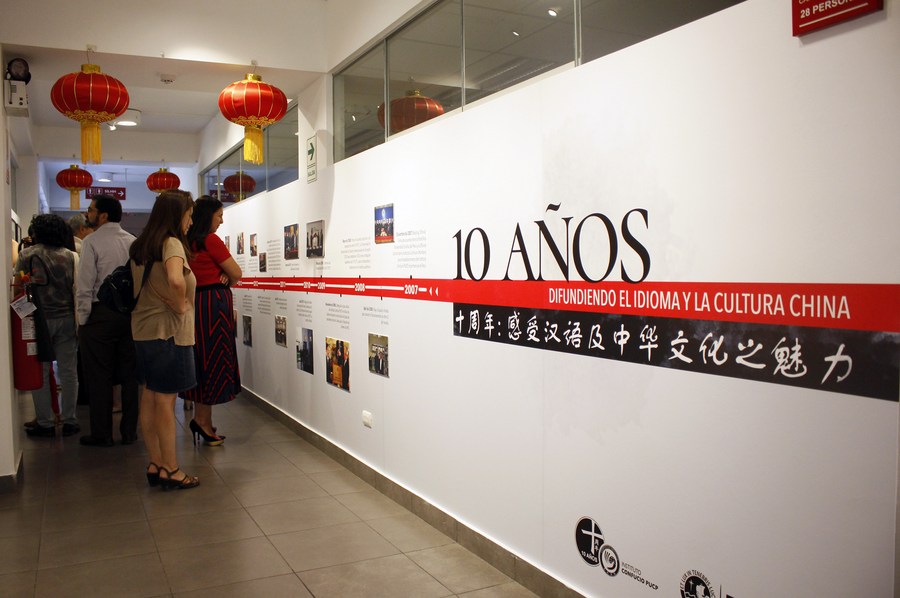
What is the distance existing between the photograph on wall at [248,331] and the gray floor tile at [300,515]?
3.40 meters

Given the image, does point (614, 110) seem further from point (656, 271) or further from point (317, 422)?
A: point (317, 422)

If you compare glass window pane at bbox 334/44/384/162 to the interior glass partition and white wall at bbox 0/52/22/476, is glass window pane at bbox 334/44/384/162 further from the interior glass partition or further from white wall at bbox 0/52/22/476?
white wall at bbox 0/52/22/476

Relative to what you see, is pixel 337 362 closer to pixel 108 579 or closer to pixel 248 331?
pixel 108 579

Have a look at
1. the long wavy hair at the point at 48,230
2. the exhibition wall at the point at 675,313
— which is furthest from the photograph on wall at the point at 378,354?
the long wavy hair at the point at 48,230

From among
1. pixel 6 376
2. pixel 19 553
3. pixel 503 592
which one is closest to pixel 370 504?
pixel 503 592

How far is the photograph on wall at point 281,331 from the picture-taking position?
238 inches

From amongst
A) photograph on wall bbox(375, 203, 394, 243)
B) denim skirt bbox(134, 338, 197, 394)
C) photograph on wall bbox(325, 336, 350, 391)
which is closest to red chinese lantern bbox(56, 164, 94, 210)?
photograph on wall bbox(325, 336, 350, 391)

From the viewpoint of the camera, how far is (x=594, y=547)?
2.46 meters

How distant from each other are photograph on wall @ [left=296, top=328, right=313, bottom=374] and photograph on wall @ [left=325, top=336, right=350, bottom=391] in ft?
1.38

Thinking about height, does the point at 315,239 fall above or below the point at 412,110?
below

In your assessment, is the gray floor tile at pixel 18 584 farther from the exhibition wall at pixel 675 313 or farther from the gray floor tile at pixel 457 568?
the exhibition wall at pixel 675 313

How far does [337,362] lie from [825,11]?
12.3 ft

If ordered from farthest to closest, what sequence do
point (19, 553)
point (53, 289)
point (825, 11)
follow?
point (53, 289) < point (19, 553) < point (825, 11)

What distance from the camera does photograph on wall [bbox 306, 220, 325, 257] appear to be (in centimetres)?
516
